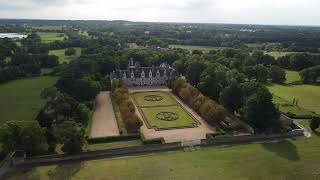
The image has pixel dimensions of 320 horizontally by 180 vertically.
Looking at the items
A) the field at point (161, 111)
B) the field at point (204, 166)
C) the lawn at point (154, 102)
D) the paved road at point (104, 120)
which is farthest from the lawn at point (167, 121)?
the field at point (204, 166)

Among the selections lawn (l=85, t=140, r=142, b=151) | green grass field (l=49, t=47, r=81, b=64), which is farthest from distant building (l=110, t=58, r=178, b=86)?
green grass field (l=49, t=47, r=81, b=64)

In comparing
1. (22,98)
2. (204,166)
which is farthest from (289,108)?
(22,98)

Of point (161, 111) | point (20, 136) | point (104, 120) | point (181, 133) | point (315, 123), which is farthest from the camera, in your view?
point (161, 111)

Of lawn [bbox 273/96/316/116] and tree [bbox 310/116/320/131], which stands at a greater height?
tree [bbox 310/116/320/131]

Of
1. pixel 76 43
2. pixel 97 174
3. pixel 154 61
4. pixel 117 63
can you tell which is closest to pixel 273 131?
pixel 97 174

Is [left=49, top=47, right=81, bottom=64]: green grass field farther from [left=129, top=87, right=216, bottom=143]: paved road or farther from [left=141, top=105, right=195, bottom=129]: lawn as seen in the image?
[left=129, top=87, right=216, bottom=143]: paved road

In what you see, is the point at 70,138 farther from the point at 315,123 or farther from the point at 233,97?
the point at 315,123
